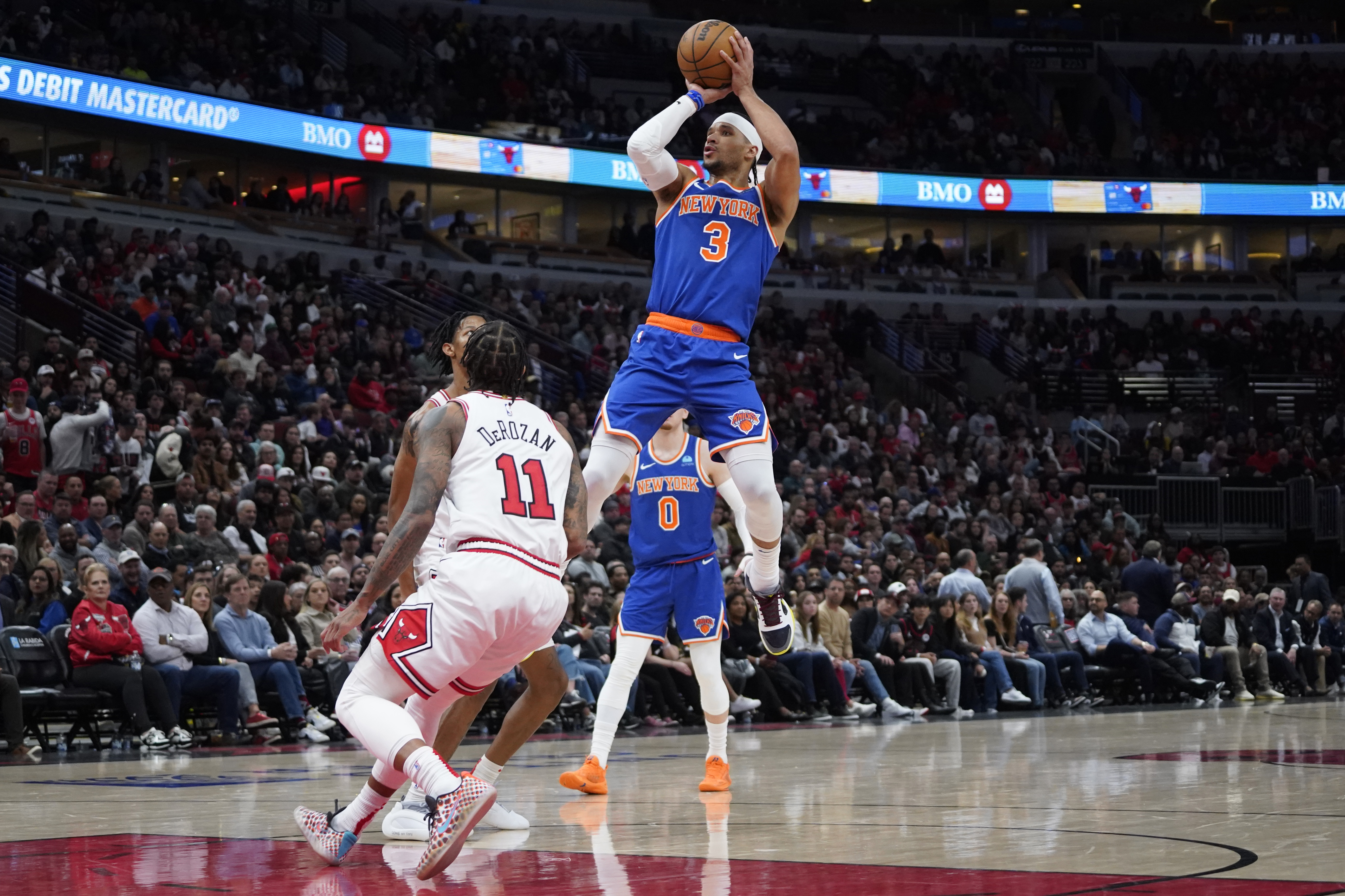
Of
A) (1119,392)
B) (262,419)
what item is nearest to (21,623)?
(262,419)

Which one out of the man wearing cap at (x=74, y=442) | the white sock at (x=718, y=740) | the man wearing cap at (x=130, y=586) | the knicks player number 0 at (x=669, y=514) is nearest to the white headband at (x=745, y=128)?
the knicks player number 0 at (x=669, y=514)

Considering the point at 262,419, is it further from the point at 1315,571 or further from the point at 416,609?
the point at 1315,571

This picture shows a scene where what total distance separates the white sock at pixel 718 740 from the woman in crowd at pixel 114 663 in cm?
467

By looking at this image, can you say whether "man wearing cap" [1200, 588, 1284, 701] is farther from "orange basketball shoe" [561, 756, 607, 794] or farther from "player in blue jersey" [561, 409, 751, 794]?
"orange basketball shoe" [561, 756, 607, 794]

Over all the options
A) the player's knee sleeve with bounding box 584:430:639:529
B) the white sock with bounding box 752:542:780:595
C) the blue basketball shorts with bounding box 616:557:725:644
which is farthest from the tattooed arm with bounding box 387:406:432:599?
the blue basketball shorts with bounding box 616:557:725:644

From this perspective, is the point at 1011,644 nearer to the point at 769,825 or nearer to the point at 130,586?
the point at 130,586

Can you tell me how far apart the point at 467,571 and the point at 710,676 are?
3210 millimetres

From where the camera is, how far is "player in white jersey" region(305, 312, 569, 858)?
180 inches

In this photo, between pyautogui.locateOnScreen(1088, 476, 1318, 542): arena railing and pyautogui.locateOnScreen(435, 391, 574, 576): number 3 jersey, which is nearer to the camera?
pyautogui.locateOnScreen(435, 391, 574, 576): number 3 jersey

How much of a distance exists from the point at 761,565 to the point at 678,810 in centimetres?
146

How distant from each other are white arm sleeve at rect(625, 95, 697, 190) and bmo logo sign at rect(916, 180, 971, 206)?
26.9m

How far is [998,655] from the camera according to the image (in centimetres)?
1491

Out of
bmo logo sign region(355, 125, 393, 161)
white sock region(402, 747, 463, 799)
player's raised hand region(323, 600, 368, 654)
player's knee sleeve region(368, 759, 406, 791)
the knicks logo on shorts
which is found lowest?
player's knee sleeve region(368, 759, 406, 791)

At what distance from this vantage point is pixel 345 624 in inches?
178
